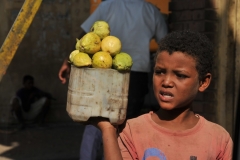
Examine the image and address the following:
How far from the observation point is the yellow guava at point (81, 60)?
277cm

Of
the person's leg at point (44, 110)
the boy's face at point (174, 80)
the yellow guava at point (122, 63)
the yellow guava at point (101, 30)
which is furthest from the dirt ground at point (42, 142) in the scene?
the boy's face at point (174, 80)

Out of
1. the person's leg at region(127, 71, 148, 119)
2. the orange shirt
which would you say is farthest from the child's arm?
Answer: the person's leg at region(127, 71, 148, 119)

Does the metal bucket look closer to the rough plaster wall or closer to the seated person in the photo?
the seated person

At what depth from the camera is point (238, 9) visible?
5504 mm

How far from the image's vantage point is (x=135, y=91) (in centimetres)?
548

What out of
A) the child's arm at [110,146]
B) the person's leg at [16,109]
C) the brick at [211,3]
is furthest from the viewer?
the person's leg at [16,109]

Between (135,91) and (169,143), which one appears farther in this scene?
(135,91)

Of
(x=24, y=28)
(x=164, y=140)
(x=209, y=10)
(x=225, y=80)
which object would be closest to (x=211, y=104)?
(x=225, y=80)

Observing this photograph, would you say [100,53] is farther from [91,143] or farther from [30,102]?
[30,102]

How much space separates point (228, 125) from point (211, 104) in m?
0.26

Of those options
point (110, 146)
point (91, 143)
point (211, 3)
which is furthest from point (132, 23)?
point (110, 146)

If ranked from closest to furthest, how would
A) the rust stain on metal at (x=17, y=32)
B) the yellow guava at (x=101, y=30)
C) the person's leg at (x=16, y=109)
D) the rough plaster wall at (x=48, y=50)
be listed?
the yellow guava at (x=101, y=30) < the rust stain on metal at (x=17, y=32) < the person's leg at (x=16, y=109) < the rough plaster wall at (x=48, y=50)

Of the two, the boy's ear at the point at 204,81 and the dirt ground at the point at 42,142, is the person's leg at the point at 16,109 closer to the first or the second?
the dirt ground at the point at 42,142

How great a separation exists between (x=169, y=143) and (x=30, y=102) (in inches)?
305
